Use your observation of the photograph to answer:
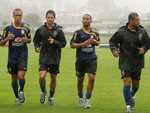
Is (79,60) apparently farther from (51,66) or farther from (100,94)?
(100,94)

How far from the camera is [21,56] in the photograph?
40.9ft

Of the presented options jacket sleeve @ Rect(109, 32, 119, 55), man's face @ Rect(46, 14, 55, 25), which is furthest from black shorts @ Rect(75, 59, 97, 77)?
man's face @ Rect(46, 14, 55, 25)

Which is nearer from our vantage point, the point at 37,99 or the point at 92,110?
the point at 92,110

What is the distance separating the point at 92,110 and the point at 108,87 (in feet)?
15.6

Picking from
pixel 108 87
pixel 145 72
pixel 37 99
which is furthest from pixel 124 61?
pixel 145 72

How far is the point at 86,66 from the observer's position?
12586 mm

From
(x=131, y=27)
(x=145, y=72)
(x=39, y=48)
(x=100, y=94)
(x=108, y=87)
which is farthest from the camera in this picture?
(x=145, y=72)

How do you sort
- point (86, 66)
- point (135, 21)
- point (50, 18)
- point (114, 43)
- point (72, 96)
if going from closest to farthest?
point (135, 21) → point (114, 43) → point (50, 18) → point (86, 66) → point (72, 96)

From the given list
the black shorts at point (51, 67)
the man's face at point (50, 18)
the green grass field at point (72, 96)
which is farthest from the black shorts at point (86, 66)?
the man's face at point (50, 18)

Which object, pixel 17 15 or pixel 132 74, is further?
pixel 17 15

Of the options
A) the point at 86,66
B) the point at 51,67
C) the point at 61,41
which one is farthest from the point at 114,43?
the point at 51,67

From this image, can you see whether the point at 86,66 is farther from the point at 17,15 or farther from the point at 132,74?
the point at 17,15

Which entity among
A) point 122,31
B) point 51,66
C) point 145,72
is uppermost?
point 122,31

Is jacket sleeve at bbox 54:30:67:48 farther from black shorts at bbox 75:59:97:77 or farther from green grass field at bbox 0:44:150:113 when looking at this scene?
green grass field at bbox 0:44:150:113
